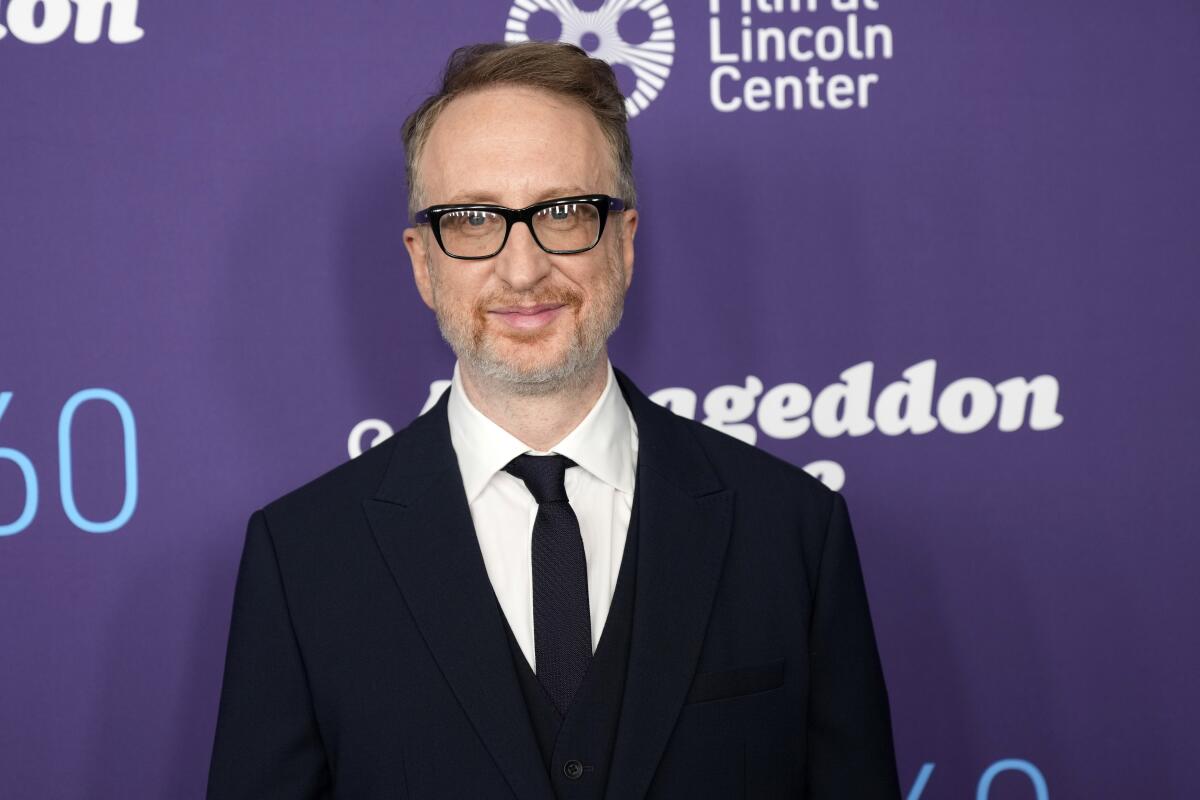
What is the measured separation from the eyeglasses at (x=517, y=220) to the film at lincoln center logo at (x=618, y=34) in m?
0.60

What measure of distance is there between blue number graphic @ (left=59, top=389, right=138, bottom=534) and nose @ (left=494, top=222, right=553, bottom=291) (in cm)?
86

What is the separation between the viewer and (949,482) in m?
2.14

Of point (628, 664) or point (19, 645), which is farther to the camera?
point (19, 645)

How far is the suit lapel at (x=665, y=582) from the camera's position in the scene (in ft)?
4.64

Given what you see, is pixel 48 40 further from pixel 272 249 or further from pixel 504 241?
pixel 504 241

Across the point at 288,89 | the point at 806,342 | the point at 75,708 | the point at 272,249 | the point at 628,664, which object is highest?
the point at 288,89

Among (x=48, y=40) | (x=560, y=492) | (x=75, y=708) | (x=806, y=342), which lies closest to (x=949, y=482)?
(x=806, y=342)

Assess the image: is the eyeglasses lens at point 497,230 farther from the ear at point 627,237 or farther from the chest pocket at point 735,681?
the chest pocket at point 735,681

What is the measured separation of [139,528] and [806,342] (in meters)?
1.15

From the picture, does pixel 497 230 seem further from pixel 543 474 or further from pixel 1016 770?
pixel 1016 770

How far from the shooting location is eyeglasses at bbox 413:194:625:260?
150 centimetres

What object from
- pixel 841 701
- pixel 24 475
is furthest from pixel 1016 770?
pixel 24 475

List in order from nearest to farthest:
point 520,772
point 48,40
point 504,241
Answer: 1. point 520,772
2. point 504,241
3. point 48,40

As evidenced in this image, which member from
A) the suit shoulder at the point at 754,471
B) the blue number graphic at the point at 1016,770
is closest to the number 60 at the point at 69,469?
the suit shoulder at the point at 754,471
